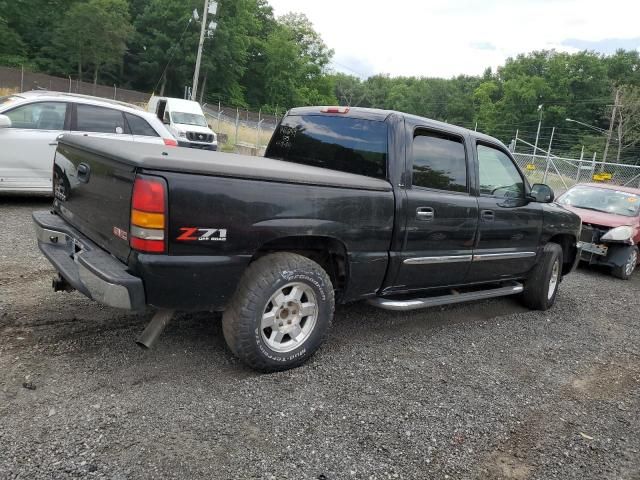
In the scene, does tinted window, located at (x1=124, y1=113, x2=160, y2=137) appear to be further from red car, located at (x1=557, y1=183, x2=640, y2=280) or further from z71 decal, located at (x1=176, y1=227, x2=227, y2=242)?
red car, located at (x1=557, y1=183, x2=640, y2=280)

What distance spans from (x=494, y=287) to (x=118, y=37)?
65.9 metres

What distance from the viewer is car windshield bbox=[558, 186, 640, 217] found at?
896 cm

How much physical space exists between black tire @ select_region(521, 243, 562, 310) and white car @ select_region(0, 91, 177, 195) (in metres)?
5.73

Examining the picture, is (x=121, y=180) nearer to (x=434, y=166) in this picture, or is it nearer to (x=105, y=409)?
(x=105, y=409)

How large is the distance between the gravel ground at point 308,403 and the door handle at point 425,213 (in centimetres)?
111

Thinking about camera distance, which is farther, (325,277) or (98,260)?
(325,277)

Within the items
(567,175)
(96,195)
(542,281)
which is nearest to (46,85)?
(567,175)

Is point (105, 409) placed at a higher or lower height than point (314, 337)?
lower

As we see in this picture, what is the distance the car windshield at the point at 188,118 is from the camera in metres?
20.7

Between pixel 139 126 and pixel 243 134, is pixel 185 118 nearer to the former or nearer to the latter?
pixel 243 134

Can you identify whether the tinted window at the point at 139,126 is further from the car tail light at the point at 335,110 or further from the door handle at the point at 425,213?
the door handle at the point at 425,213

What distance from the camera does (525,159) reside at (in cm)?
2369

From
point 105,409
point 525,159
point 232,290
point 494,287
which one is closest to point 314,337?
point 232,290

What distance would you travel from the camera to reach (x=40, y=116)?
7.34 metres
